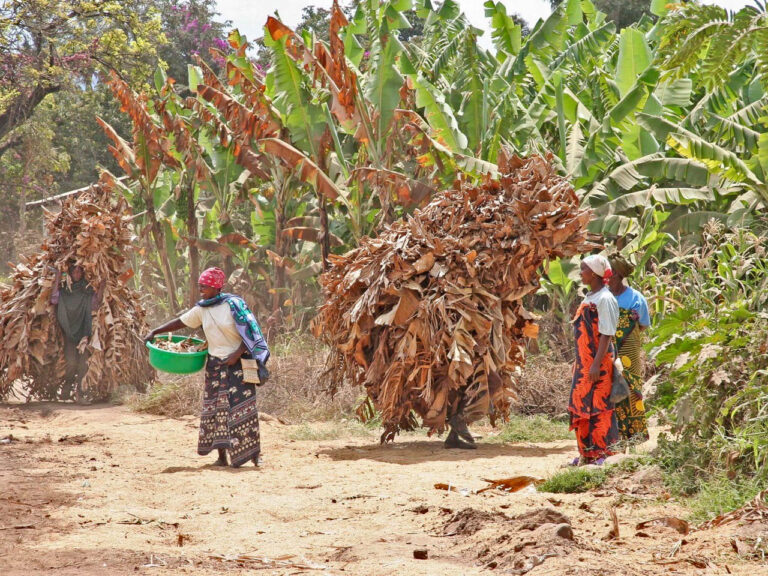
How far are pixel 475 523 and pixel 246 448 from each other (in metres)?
3.27

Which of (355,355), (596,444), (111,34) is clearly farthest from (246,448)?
(111,34)

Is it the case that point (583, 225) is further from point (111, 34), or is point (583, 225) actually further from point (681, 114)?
point (111, 34)

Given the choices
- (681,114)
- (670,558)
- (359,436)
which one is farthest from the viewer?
(681,114)

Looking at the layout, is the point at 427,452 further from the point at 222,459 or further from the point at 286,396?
the point at 286,396

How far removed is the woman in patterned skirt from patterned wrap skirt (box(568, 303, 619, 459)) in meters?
0.28

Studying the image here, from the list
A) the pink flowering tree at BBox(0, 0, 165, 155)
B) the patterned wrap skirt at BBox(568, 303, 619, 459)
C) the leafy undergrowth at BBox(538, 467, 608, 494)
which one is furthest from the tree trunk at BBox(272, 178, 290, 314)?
the leafy undergrowth at BBox(538, 467, 608, 494)

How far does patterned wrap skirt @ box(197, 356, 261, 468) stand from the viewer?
299 inches

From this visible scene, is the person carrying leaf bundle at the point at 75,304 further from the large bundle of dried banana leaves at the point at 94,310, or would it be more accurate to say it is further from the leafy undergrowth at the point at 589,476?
the leafy undergrowth at the point at 589,476

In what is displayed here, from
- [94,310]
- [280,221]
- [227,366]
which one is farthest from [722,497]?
[280,221]

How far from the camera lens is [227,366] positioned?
761cm

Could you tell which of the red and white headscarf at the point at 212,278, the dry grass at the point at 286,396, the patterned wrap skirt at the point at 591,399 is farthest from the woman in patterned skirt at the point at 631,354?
the dry grass at the point at 286,396

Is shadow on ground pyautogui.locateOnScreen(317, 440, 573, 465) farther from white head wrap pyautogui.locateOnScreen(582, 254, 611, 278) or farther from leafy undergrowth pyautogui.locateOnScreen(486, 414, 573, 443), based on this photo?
white head wrap pyautogui.locateOnScreen(582, 254, 611, 278)

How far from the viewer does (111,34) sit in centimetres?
1652

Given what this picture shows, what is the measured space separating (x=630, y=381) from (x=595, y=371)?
56 cm
